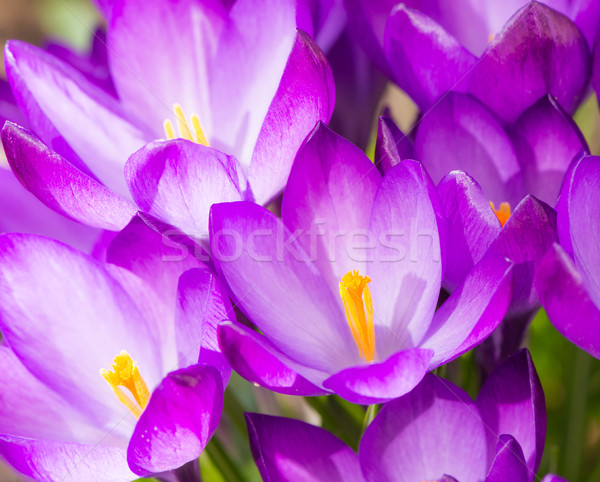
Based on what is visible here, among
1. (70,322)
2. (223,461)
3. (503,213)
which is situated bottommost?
(223,461)

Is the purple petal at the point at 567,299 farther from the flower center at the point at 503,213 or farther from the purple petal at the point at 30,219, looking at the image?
the purple petal at the point at 30,219

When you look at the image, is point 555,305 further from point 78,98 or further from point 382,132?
point 78,98

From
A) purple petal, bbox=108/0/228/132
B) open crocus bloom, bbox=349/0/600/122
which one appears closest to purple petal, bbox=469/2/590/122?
open crocus bloom, bbox=349/0/600/122

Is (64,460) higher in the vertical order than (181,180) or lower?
lower

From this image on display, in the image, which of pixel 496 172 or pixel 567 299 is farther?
pixel 496 172

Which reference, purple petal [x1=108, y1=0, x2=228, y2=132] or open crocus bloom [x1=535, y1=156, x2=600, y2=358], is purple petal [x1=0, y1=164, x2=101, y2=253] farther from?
open crocus bloom [x1=535, y1=156, x2=600, y2=358]

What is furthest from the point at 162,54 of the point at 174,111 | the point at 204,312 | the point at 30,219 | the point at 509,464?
the point at 509,464

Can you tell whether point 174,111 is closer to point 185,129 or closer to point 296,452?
point 185,129
